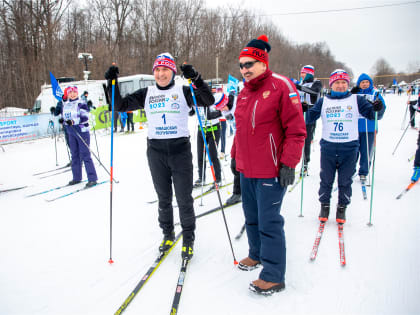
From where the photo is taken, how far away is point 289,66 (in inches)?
2249

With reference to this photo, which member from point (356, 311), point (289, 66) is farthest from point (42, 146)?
point (289, 66)

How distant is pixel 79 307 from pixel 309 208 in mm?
3334

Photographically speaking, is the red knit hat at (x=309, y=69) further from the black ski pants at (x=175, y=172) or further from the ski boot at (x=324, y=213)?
the black ski pants at (x=175, y=172)

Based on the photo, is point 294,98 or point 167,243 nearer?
point 294,98

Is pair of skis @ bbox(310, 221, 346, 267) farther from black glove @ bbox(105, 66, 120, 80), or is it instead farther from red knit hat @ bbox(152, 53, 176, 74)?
black glove @ bbox(105, 66, 120, 80)

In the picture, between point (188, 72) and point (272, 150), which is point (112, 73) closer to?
point (188, 72)

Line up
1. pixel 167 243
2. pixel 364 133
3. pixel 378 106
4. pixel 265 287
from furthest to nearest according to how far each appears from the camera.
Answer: pixel 364 133 < pixel 378 106 < pixel 167 243 < pixel 265 287

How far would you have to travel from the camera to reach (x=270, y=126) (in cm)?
214

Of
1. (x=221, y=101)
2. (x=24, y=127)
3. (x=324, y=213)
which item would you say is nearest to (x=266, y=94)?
(x=221, y=101)

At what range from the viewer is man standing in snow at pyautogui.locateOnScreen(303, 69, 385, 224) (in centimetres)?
344

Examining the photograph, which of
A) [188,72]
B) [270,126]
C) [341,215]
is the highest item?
[188,72]

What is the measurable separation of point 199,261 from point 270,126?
1.68m

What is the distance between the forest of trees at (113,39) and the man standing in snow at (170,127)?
89.9ft

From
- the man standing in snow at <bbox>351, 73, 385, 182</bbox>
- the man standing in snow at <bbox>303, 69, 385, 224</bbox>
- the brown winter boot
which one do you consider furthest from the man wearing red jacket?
the man standing in snow at <bbox>351, 73, 385, 182</bbox>
